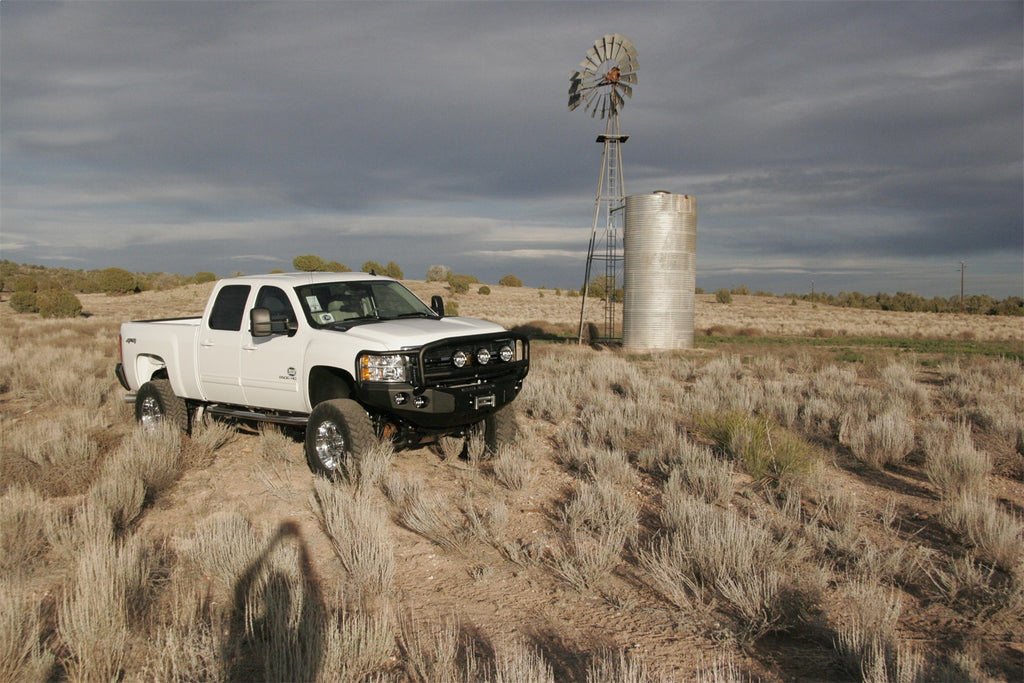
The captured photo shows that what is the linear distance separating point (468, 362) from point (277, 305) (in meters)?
2.49

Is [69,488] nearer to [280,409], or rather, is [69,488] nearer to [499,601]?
[280,409]

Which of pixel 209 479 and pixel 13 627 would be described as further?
pixel 209 479

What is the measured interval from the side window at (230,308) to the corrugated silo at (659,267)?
16391mm

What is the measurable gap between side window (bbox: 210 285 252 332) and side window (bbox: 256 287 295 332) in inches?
8.8

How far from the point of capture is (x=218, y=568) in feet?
17.3

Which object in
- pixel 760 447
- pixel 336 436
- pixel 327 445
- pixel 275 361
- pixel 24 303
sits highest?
pixel 275 361

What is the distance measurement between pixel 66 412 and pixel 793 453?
11.3m

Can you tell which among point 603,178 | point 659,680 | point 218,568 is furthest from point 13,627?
point 603,178

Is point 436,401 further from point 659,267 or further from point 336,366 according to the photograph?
point 659,267

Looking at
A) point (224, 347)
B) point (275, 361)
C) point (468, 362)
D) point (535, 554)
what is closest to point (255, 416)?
point (275, 361)

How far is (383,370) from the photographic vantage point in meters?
7.01

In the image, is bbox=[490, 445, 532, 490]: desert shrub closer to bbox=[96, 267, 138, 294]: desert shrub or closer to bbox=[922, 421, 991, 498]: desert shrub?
bbox=[922, 421, 991, 498]: desert shrub

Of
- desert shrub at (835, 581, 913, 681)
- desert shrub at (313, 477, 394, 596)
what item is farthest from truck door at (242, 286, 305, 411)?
desert shrub at (835, 581, 913, 681)

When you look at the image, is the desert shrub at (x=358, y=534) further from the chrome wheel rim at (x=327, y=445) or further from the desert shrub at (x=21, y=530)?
the desert shrub at (x=21, y=530)
